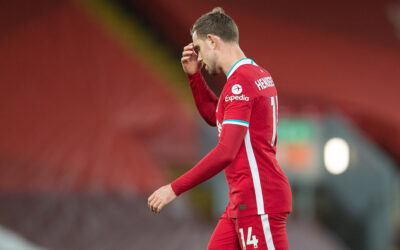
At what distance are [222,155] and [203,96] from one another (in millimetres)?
692

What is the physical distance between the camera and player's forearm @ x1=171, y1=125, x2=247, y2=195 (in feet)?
7.95

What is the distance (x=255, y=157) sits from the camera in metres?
2.54

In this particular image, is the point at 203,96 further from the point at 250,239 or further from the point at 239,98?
the point at 250,239

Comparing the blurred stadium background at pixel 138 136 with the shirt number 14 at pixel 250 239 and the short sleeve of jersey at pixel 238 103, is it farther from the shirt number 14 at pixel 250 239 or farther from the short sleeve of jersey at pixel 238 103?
the short sleeve of jersey at pixel 238 103

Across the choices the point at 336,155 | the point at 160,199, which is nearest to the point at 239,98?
the point at 160,199

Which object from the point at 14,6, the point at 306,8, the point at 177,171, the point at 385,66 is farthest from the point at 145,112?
the point at 385,66

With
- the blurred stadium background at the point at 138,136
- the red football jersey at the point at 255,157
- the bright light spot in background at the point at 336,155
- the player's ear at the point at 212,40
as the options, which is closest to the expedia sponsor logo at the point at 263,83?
the red football jersey at the point at 255,157

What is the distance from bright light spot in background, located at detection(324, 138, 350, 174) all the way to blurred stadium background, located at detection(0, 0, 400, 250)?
0.04ft

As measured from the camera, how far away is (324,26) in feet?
28.9

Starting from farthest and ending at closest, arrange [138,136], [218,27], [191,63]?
[138,136], [191,63], [218,27]

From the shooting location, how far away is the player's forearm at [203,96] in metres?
3.05

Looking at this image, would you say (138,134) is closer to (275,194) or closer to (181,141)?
(181,141)

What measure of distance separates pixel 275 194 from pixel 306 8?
21.4ft

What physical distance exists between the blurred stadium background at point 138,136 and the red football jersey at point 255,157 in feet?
12.4
